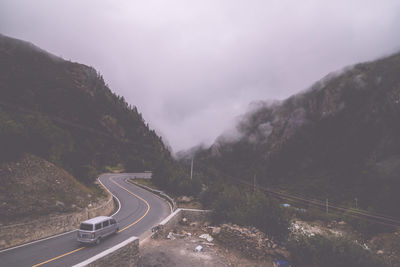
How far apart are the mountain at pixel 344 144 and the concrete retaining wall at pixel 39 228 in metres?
38.1

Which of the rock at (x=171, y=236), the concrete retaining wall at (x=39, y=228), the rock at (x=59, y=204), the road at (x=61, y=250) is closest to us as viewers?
the road at (x=61, y=250)

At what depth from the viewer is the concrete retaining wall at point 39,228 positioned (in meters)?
13.9

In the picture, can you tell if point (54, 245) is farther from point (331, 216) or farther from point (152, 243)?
point (331, 216)

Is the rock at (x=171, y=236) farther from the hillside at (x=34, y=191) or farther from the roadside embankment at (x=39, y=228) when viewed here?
the hillside at (x=34, y=191)

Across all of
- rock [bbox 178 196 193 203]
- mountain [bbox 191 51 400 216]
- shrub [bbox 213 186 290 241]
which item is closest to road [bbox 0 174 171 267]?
shrub [bbox 213 186 290 241]

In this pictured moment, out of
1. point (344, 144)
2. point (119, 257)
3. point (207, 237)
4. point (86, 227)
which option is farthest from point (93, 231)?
point (344, 144)

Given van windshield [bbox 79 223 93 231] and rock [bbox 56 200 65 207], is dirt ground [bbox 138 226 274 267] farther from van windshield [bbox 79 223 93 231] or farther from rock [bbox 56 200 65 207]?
rock [bbox 56 200 65 207]

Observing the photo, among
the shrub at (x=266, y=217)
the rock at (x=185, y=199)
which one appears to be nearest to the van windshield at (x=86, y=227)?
the shrub at (x=266, y=217)

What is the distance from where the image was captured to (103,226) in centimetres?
1623

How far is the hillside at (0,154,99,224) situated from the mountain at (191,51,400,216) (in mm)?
37730

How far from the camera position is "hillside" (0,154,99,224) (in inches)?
636

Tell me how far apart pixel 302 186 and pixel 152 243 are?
87.9 metres

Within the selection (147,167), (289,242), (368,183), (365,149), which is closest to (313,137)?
(365,149)

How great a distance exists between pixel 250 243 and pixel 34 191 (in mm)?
20414
